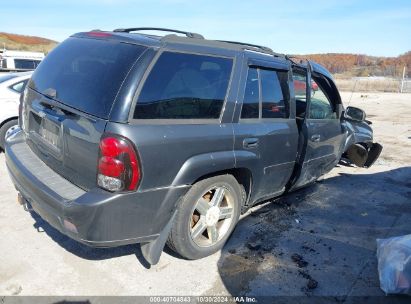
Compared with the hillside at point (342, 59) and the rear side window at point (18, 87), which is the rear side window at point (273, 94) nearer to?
the rear side window at point (18, 87)

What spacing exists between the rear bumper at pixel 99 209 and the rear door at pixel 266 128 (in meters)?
0.85

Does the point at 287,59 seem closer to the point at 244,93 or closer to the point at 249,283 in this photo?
the point at 244,93

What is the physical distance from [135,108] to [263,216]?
7.90 ft

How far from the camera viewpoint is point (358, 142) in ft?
20.6

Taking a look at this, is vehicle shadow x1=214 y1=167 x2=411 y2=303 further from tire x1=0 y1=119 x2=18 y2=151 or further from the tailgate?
tire x1=0 y1=119 x2=18 y2=151

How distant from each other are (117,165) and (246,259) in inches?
63.9

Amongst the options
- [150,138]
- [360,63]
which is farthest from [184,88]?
[360,63]

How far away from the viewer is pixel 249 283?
3270 millimetres

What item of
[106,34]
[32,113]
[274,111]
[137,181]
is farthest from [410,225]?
[32,113]

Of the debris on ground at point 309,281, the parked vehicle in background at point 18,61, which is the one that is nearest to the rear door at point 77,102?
the debris on ground at point 309,281

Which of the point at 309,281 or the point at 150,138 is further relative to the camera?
the point at 309,281

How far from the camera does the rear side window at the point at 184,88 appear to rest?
290 centimetres

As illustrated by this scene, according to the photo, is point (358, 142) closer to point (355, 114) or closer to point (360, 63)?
point (355, 114)

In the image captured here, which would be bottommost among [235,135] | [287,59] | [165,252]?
[165,252]
